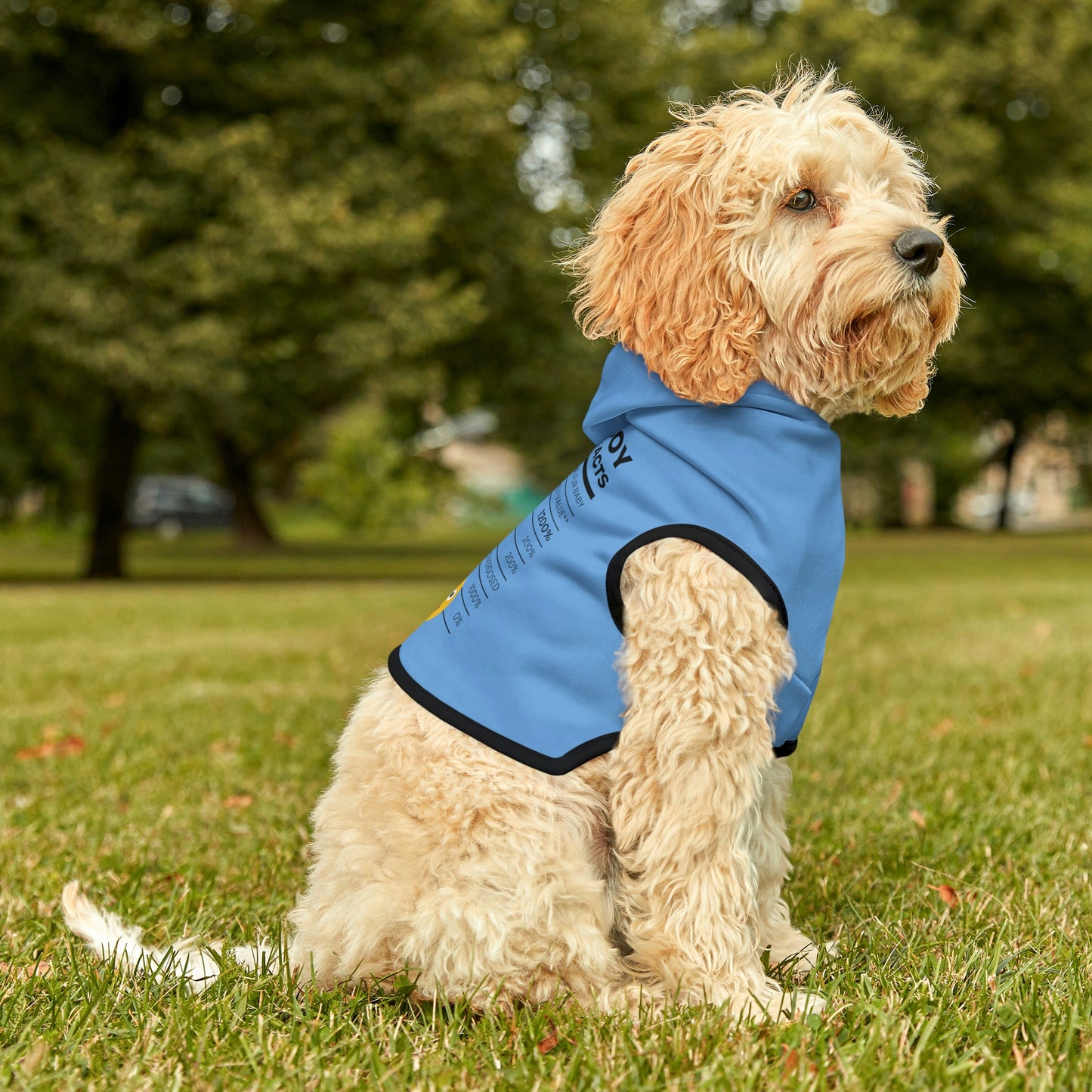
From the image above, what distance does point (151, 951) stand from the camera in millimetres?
3137

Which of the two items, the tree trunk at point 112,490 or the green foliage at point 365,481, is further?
the green foliage at point 365,481

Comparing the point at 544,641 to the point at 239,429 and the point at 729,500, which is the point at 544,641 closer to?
the point at 729,500

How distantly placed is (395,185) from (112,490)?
7.83m

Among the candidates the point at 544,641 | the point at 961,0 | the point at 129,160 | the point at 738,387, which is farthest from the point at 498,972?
the point at 961,0

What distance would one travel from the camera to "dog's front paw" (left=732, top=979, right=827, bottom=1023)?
2.68 meters

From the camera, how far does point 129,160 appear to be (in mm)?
16656

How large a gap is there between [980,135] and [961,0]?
165 inches

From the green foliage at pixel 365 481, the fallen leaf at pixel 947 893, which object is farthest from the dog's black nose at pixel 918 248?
the green foliage at pixel 365 481

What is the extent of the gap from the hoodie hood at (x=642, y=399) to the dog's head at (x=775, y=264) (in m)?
0.04

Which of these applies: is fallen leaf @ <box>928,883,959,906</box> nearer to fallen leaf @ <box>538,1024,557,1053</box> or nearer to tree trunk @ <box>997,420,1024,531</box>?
fallen leaf @ <box>538,1024,557,1053</box>

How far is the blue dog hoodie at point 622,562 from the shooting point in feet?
9.00

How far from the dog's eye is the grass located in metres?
1.95

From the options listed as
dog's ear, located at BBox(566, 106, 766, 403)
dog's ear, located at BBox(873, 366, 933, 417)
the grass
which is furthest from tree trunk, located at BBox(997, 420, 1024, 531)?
dog's ear, located at BBox(566, 106, 766, 403)

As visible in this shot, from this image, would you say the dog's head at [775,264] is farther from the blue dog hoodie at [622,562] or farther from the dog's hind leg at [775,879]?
the dog's hind leg at [775,879]
